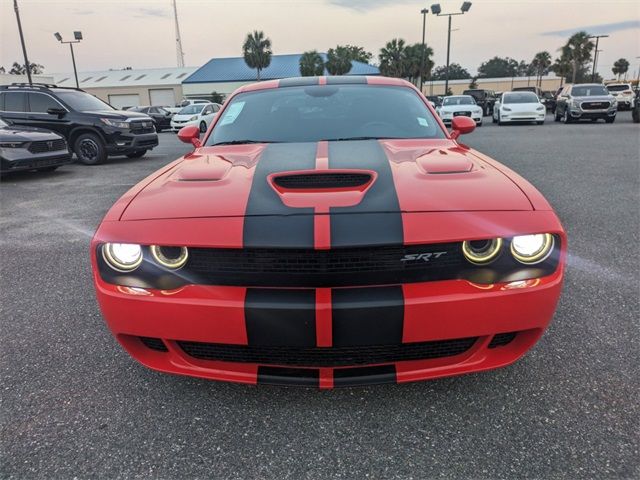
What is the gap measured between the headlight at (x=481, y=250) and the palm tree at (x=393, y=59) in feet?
164

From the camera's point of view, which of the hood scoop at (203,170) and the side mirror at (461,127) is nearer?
the hood scoop at (203,170)

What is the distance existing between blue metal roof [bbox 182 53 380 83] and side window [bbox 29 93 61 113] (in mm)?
37560

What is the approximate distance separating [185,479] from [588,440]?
4.75 ft

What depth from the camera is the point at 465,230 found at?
1.58 metres

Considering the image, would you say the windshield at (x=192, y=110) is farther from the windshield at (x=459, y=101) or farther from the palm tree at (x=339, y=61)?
the palm tree at (x=339, y=61)

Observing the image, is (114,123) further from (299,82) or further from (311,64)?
(311,64)

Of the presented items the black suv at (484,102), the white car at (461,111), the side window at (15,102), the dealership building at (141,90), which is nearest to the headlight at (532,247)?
the side window at (15,102)

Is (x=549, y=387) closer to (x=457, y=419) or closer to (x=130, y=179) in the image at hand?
(x=457, y=419)

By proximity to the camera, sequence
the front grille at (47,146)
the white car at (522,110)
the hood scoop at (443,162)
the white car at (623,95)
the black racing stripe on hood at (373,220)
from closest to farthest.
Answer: the black racing stripe on hood at (373,220), the hood scoop at (443,162), the front grille at (47,146), the white car at (522,110), the white car at (623,95)

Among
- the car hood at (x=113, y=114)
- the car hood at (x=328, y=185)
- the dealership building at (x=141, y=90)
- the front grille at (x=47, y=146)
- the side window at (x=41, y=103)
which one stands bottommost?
the front grille at (x=47, y=146)

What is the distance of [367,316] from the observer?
1.56 m

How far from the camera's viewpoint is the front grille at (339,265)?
1.58 m

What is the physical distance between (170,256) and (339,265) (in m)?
0.63

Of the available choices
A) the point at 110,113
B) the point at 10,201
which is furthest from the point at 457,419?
the point at 110,113
